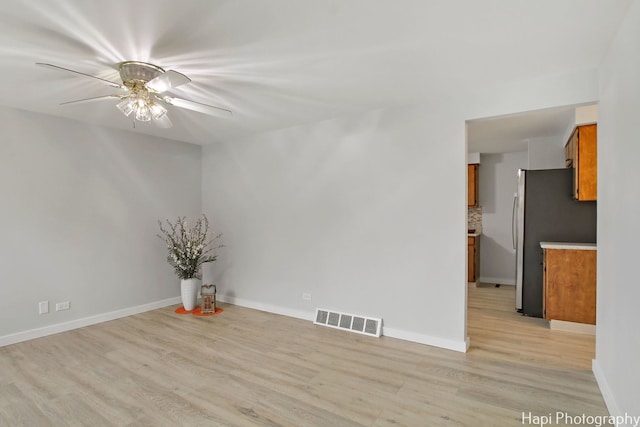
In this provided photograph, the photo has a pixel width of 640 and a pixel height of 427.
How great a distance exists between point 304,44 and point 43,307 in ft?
12.9

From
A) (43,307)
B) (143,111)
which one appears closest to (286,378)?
(143,111)

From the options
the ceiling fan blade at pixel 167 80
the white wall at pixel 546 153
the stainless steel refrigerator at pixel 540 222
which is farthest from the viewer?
the white wall at pixel 546 153

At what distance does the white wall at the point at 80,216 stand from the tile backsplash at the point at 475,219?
5.27 meters

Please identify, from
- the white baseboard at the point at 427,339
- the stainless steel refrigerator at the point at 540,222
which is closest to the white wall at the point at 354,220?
the white baseboard at the point at 427,339

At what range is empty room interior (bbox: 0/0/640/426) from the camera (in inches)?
80.7

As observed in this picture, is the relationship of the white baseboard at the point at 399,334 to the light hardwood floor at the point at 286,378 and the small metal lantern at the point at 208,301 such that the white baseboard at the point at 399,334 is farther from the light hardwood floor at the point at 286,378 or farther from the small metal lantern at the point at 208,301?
the small metal lantern at the point at 208,301

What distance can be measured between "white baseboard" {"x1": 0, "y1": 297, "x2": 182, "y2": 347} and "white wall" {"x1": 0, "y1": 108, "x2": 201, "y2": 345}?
2 cm

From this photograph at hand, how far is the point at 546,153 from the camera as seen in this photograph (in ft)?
16.7

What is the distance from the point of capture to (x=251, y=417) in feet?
7.26

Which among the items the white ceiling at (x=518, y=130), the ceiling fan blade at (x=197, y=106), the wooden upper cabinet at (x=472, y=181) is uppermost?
the white ceiling at (x=518, y=130)

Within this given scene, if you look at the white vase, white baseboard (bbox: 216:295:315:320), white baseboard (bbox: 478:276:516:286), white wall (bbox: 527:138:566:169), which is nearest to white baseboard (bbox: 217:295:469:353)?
white baseboard (bbox: 216:295:315:320)

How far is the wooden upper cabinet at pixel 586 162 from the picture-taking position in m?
3.67

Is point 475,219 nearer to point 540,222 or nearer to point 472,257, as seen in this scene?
point 472,257

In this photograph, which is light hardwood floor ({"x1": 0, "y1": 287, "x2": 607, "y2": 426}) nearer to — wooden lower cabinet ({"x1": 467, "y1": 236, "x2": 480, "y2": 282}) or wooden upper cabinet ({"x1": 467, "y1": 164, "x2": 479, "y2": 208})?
wooden lower cabinet ({"x1": 467, "y1": 236, "x2": 480, "y2": 282})
